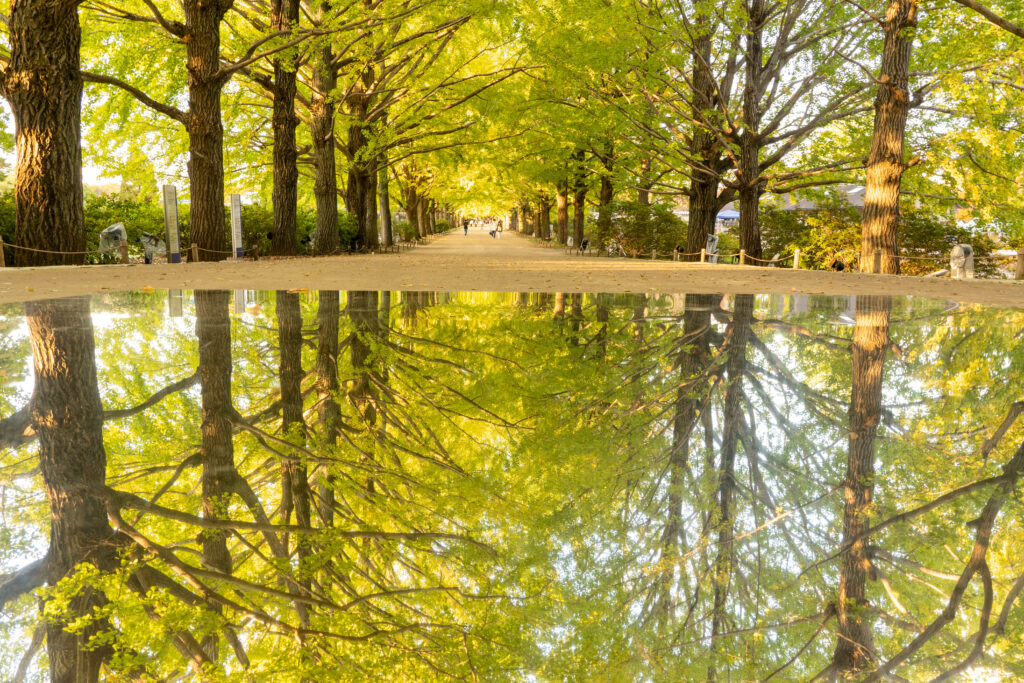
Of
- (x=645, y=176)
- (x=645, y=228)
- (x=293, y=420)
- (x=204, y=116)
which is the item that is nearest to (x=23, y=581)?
(x=293, y=420)

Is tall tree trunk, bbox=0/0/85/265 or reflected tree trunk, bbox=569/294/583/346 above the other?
tall tree trunk, bbox=0/0/85/265

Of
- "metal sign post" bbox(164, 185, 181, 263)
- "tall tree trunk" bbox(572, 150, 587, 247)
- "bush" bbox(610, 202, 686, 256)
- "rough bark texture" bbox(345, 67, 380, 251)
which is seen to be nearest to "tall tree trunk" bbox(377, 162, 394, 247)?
"rough bark texture" bbox(345, 67, 380, 251)

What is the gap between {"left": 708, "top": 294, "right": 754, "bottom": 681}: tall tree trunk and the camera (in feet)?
7.32

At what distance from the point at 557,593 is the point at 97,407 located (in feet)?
10.8

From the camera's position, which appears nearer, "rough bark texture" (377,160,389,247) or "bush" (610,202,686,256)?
"bush" (610,202,686,256)

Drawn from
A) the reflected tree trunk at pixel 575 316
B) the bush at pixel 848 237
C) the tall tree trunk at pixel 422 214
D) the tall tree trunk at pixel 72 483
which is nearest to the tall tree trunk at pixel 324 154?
the bush at pixel 848 237

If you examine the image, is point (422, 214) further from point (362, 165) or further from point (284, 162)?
point (284, 162)

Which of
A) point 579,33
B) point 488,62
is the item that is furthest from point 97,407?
point 488,62

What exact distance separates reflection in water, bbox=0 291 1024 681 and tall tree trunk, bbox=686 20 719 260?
20.0 m

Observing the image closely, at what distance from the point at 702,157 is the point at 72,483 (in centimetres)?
2592

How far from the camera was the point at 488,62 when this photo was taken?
34.0 metres

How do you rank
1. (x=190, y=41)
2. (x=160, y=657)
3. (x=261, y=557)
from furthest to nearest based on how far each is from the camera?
(x=190, y=41) → (x=261, y=557) → (x=160, y=657)

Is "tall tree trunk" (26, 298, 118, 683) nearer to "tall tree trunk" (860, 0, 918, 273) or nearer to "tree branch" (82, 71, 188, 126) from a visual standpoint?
"tree branch" (82, 71, 188, 126)

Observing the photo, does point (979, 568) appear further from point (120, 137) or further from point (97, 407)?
point (120, 137)
